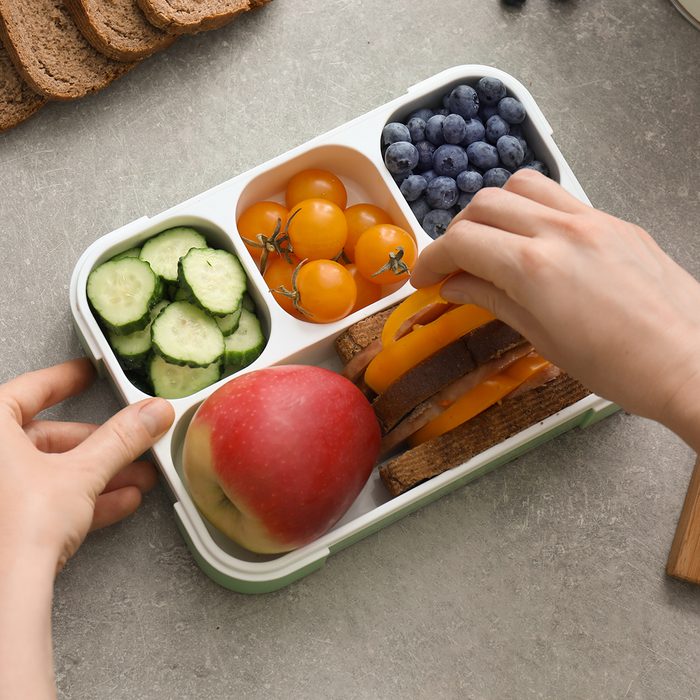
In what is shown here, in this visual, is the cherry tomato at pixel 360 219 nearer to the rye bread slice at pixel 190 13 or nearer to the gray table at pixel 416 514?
the gray table at pixel 416 514

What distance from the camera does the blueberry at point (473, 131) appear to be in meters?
1.49

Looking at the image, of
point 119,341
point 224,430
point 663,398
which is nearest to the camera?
point 663,398

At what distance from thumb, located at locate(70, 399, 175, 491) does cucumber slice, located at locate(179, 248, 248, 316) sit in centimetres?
17

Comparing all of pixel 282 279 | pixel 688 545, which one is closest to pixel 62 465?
pixel 282 279

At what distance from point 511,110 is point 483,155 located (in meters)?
0.09

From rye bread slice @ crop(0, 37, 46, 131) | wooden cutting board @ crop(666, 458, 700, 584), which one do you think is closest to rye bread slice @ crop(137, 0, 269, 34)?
rye bread slice @ crop(0, 37, 46, 131)

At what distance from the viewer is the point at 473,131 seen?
1488mm

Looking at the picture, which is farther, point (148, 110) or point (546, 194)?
point (148, 110)

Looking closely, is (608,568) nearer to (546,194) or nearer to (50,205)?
(546,194)

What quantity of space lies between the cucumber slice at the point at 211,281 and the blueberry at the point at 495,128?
0.48 metres

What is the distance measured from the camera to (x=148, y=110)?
1637 mm

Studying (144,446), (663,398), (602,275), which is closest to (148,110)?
(144,446)

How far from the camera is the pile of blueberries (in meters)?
1.47

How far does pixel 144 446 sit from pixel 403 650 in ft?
1.83
